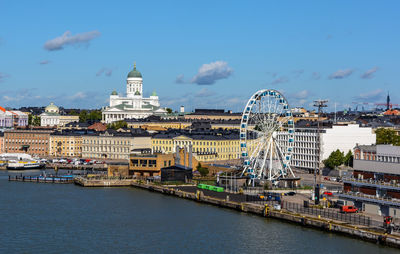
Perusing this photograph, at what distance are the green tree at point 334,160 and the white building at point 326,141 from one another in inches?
121

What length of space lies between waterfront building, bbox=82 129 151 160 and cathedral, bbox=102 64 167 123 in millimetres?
43768

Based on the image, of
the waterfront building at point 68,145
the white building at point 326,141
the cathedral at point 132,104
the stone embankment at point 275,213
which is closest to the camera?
the stone embankment at point 275,213

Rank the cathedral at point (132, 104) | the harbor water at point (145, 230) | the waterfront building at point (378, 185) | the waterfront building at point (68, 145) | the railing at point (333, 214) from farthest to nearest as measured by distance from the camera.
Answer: the cathedral at point (132, 104) < the waterfront building at point (68, 145) < the waterfront building at point (378, 185) < the railing at point (333, 214) < the harbor water at point (145, 230)

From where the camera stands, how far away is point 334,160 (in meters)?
70.8

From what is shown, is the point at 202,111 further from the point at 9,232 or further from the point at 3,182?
the point at 9,232

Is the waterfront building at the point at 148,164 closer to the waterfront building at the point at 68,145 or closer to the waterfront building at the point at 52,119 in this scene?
the waterfront building at the point at 68,145

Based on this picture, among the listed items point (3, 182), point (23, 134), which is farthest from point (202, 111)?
point (3, 182)

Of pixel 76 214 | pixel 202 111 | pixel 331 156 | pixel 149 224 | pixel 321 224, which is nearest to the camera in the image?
pixel 321 224

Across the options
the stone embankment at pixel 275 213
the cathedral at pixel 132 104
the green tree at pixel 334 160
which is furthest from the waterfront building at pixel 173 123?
the stone embankment at pixel 275 213

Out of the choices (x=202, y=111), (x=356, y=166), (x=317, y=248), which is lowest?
(x=317, y=248)

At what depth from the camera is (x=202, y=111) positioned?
147 m

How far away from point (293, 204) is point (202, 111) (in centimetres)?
10190

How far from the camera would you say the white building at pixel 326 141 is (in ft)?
248

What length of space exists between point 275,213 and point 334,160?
96.4 feet
